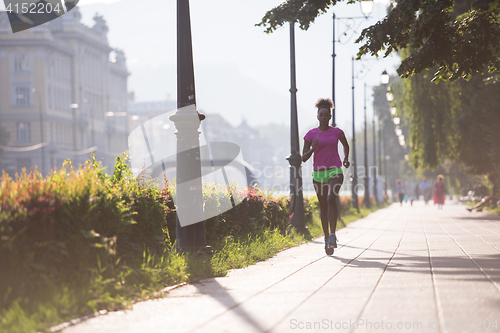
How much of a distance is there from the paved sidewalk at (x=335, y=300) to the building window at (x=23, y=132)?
7613 centimetres

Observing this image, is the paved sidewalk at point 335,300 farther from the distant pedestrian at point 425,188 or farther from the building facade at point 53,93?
the building facade at point 53,93

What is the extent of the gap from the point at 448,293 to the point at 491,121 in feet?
58.4

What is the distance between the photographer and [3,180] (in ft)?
17.9

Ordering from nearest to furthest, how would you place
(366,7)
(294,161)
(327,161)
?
1. (327,161)
2. (294,161)
3. (366,7)

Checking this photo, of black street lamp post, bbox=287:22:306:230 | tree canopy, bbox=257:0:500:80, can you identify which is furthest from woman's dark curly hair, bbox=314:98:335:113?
black street lamp post, bbox=287:22:306:230

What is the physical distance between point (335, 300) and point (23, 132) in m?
79.8

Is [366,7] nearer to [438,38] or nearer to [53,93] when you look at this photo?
[438,38]

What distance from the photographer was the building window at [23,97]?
8238cm

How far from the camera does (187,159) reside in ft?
26.5

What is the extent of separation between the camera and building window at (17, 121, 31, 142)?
78688mm

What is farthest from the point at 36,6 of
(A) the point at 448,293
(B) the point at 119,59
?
(B) the point at 119,59

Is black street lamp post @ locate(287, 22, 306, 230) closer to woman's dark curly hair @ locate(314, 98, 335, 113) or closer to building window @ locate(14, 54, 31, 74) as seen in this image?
woman's dark curly hair @ locate(314, 98, 335, 113)

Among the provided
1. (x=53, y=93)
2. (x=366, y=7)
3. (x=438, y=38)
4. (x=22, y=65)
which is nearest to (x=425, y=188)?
(x=366, y=7)

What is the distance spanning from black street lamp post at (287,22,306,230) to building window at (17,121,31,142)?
6942 cm
